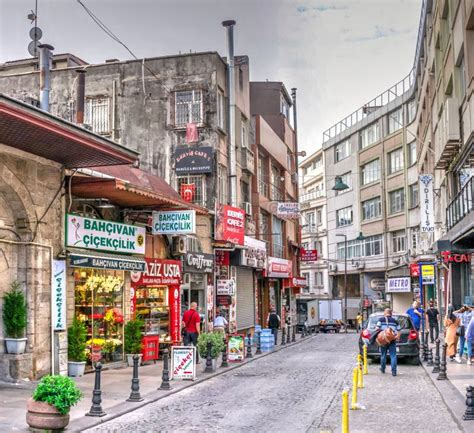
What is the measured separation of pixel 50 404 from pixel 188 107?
2162 centimetres

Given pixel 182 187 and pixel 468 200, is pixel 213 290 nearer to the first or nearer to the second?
pixel 182 187

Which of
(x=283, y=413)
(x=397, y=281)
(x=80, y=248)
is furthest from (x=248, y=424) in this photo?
(x=397, y=281)

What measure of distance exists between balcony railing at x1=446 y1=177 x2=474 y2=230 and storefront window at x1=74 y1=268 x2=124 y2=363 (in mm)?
10407

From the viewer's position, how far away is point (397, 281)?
45188 millimetres

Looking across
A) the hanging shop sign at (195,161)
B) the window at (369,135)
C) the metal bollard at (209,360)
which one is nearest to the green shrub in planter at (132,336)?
the metal bollard at (209,360)

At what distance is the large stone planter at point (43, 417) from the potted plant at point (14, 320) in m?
5.60

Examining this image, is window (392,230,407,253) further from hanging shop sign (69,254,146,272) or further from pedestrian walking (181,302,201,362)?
hanging shop sign (69,254,146,272)

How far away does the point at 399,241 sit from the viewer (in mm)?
56531

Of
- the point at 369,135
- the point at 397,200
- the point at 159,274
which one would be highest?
the point at 369,135

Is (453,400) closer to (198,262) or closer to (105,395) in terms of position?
(105,395)

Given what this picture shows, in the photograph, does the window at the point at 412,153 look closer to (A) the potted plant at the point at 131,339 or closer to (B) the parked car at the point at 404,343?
(B) the parked car at the point at 404,343

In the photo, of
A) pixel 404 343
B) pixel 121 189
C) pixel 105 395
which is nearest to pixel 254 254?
pixel 404 343

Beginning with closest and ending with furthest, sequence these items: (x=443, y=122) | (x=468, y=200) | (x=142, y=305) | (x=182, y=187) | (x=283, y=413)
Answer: (x=283, y=413), (x=468, y=200), (x=142, y=305), (x=443, y=122), (x=182, y=187)

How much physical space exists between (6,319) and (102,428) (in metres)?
5.74
